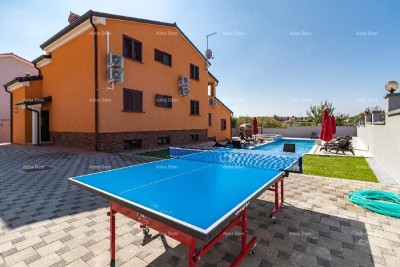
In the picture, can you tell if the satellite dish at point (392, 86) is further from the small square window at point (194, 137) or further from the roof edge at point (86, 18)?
the roof edge at point (86, 18)

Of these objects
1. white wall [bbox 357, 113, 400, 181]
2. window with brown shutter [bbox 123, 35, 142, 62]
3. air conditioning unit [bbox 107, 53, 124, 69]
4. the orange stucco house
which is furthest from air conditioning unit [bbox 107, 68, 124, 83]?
white wall [bbox 357, 113, 400, 181]

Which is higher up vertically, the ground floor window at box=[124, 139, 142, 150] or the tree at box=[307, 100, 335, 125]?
the tree at box=[307, 100, 335, 125]

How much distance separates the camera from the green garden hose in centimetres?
466

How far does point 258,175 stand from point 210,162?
1628mm

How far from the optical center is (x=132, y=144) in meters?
15.1

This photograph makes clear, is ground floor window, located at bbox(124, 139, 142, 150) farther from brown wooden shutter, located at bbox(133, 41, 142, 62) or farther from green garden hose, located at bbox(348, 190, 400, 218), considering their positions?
green garden hose, located at bbox(348, 190, 400, 218)

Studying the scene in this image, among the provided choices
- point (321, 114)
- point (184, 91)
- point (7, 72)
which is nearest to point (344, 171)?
point (184, 91)

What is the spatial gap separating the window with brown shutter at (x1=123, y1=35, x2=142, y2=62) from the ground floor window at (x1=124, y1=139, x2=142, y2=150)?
5.90 meters

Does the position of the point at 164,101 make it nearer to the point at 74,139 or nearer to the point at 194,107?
the point at 194,107

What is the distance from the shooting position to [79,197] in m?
5.63

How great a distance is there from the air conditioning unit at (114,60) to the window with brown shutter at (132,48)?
1543 mm

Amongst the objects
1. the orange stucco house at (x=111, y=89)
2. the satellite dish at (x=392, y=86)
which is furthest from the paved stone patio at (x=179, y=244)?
the orange stucco house at (x=111, y=89)

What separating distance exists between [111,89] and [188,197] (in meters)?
12.7

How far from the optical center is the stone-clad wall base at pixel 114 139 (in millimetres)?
13433
